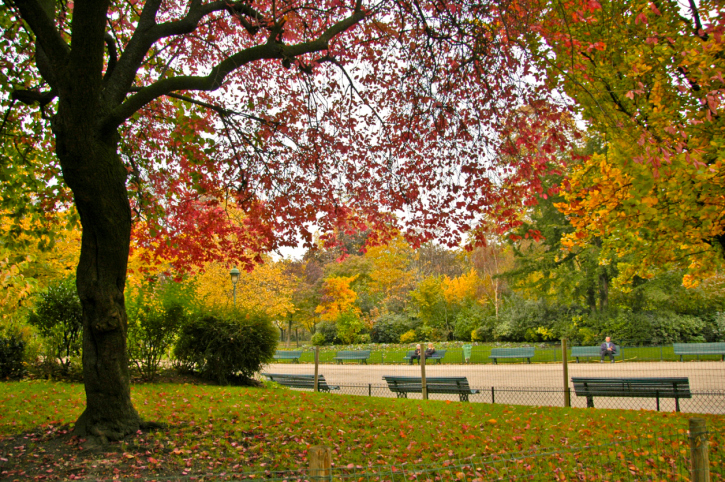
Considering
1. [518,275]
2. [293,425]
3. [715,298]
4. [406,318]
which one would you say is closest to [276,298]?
[406,318]

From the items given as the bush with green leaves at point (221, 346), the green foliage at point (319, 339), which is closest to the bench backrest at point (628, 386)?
the bush with green leaves at point (221, 346)

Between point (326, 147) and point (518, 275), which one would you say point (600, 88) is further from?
point (518, 275)

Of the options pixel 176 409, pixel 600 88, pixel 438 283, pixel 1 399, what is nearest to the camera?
pixel 600 88

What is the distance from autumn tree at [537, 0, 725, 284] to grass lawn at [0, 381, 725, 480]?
9.34ft

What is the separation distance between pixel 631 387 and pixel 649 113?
19.6ft

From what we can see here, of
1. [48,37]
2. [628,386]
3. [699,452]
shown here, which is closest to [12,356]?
[48,37]

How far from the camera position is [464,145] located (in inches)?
326

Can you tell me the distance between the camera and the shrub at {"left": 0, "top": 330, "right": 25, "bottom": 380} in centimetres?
1130

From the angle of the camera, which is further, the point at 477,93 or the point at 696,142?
the point at 477,93

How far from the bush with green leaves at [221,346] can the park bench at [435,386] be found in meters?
3.47

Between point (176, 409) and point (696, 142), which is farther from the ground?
point (696, 142)

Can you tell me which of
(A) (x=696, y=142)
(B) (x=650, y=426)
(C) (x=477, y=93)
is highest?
(C) (x=477, y=93)

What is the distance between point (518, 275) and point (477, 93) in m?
19.7

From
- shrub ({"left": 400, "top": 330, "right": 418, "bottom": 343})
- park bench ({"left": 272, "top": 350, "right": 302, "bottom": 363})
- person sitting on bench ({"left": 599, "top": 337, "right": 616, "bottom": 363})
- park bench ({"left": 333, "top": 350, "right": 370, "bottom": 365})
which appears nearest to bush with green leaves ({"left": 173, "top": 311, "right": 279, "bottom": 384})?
park bench ({"left": 333, "top": 350, "right": 370, "bottom": 365})
